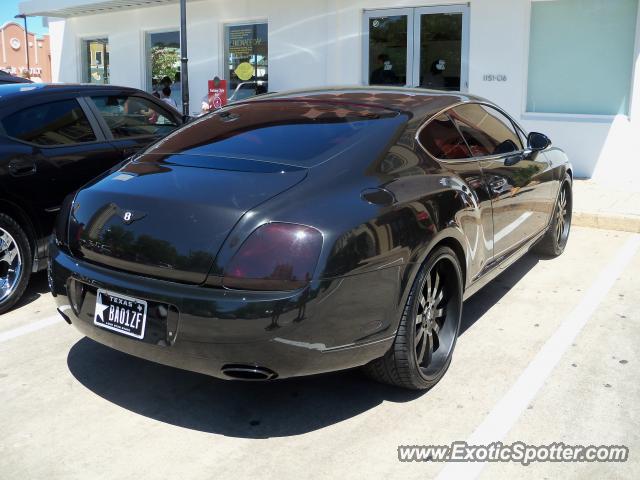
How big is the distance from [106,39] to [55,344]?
45.0ft

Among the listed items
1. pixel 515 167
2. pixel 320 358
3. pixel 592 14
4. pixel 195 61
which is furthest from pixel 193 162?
pixel 195 61

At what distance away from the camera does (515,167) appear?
470cm

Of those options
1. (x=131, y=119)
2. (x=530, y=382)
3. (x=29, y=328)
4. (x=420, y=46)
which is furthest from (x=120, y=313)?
(x=420, y=46)

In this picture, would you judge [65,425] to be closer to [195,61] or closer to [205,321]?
[205,321]

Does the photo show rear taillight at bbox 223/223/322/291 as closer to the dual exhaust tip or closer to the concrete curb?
the dual exhaust tip

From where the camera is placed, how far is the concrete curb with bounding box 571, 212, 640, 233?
7.33 m

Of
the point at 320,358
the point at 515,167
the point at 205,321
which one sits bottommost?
the point at 320,358

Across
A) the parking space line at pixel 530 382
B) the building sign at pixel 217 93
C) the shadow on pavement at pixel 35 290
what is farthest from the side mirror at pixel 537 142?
the building sign at pixel 217 93

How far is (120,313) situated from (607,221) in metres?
6.01

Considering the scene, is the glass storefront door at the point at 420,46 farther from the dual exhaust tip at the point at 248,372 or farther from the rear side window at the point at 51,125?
the dual exhaust tip at the point at 248,372

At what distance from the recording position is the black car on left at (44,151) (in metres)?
4.76

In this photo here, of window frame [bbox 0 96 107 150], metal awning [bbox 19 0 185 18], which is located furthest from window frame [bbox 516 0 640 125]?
metal awning [bbox 19 0 185 18]

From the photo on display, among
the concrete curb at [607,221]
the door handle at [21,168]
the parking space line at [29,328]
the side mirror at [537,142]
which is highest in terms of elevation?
the side mirror at [537,142]

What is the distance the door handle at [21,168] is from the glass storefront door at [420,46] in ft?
25.0
